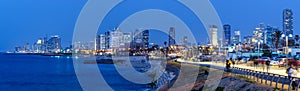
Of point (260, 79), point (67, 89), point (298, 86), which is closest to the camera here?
point (298, 86)

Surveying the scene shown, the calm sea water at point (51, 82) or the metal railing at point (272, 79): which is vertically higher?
the metal railing at point (272, 79)

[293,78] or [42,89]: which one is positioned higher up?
[293,78]

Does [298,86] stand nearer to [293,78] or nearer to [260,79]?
[293,78]

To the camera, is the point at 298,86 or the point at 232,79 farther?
the point at 232,79

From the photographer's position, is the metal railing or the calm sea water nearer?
the metal railing

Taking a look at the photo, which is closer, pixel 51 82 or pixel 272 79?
pixel 272 79

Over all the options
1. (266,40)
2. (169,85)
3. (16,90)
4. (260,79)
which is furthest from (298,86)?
(266,40)

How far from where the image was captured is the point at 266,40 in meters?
189

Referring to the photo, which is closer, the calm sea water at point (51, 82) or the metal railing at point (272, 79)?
the metal railing at point (272, 79)

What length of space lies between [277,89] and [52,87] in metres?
49.3

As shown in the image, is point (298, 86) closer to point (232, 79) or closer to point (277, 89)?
point (277, 89)

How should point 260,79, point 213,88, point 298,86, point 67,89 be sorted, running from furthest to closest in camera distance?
1. point 67,89
2. point 213,88
3. point 260,79
4. point 298,86

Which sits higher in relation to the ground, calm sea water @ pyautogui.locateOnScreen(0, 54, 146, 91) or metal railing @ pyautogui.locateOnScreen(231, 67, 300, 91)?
metal railing @ pyautogui.locateOnScreen(231, 67, 300, 91)

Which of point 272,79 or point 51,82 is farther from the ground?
point 272,79
